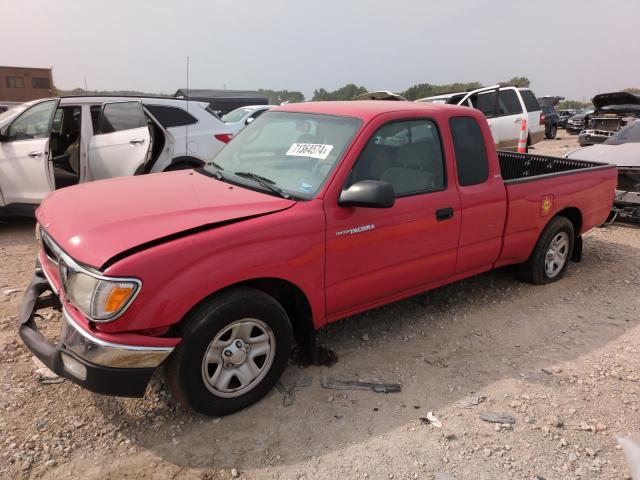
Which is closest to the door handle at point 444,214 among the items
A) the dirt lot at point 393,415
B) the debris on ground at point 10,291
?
the dirt lot at point 393,415

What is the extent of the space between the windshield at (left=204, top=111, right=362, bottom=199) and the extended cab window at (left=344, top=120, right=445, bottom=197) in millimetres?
176

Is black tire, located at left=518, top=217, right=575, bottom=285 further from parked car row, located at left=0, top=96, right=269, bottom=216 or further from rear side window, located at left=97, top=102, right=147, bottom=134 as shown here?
rear side window, located at left=97, top=102, right=147, bottom=134

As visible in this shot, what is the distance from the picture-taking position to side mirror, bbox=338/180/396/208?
285 cm

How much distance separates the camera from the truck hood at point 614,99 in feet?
44.0

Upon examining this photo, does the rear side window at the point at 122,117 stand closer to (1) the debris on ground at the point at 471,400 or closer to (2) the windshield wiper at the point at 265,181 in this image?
Result: (2) the windshield wiper at the point at 265,181

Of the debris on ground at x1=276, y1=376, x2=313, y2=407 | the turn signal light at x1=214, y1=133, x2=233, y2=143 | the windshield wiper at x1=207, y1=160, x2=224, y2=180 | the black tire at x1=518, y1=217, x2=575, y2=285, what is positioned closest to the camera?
the debris on ground at x1=276, y1=376, x2=313, y2=407

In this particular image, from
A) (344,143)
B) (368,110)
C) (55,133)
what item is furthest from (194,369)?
(55,133)

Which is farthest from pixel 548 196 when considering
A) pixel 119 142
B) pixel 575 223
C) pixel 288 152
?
pixel 119 142

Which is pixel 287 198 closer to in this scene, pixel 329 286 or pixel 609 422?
pixel 329 286

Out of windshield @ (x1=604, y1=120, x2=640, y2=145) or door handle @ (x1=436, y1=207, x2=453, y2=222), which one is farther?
windshield @ (x1=604, y1=120, x2=640, y2=145)

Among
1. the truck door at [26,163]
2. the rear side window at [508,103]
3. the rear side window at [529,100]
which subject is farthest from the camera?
the rear side window at [529,100]

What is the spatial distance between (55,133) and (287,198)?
5660 mm

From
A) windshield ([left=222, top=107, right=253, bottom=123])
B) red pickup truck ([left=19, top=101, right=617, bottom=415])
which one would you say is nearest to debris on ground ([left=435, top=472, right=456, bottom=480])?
red pickup truck ([left=19, top=101, right=617, bottom=415])

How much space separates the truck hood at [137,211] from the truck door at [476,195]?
5.06 feet
